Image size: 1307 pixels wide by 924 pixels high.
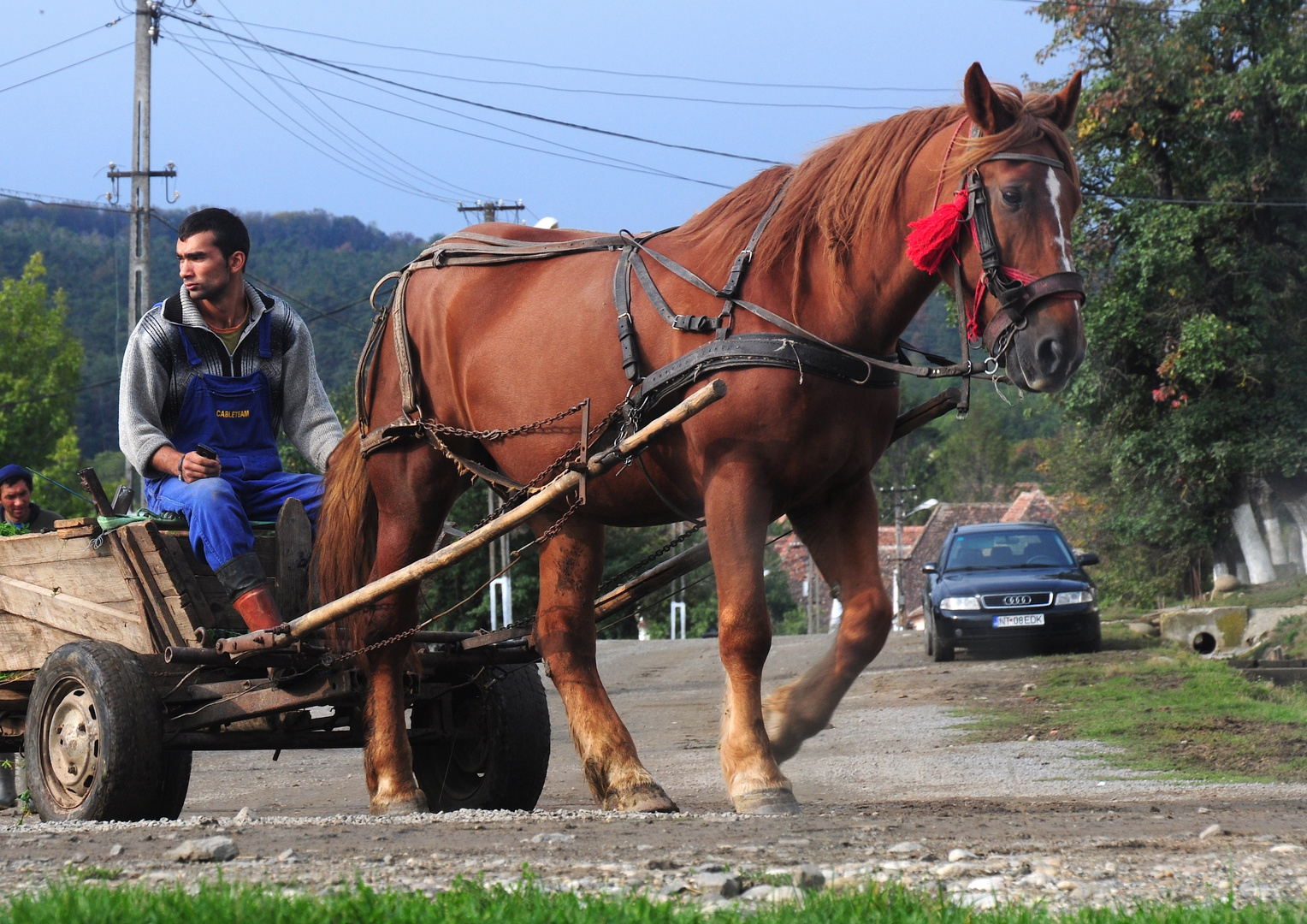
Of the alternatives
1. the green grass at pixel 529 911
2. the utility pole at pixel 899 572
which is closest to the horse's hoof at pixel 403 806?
the green grass at pixel 529 911

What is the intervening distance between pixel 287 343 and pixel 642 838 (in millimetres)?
3473

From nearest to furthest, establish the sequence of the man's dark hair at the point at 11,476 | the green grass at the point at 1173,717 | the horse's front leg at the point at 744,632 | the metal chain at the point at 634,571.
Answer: the horse's front leg at the point at 744,632, the metal chain at the point at 634,571, the green grass at the point at 1173,717, the man's dark hair at the point at 11,476

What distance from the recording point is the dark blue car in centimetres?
1712

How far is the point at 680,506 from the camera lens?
5.31 metres

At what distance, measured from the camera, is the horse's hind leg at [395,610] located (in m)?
6.00

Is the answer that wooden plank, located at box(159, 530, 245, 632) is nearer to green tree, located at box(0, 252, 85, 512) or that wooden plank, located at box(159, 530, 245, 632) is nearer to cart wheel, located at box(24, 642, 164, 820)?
cart wheel, located at box(24, 642, 164, 820)

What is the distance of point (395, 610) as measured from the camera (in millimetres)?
6105

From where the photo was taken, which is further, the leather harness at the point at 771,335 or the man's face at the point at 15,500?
the man's face at the point at 15,500

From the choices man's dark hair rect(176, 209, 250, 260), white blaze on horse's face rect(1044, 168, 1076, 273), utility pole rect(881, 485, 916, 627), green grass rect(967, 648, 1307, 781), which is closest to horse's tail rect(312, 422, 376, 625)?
man's dark hair rect(176, 209, 250, 260)

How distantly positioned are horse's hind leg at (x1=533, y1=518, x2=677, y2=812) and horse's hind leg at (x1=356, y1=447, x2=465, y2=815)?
549 millimetres

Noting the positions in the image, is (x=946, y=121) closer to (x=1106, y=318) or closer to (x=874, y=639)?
(x=874, y=639)

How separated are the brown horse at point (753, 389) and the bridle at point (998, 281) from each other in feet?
0.10

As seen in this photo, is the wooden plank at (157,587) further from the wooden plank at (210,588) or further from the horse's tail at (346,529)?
the horse's tail at (346,529)

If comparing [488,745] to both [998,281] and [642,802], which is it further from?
[998,281]
